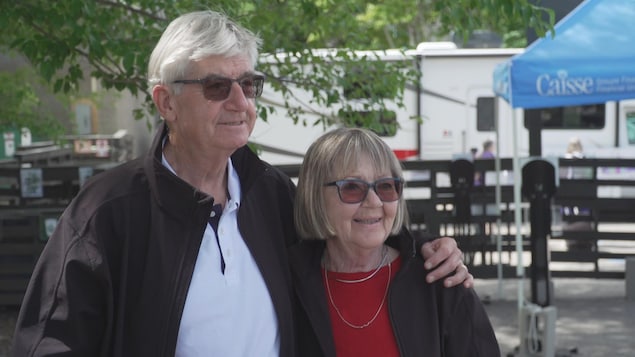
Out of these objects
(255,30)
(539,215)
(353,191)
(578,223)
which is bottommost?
(578,223)

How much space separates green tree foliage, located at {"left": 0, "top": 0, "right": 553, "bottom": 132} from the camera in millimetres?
5172

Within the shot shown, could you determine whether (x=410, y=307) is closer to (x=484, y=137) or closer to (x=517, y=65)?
(x=517, y=65)

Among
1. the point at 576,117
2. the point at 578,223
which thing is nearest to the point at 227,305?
the point at 578,223

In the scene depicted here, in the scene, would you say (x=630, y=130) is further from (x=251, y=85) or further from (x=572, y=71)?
(x=251, y=85)

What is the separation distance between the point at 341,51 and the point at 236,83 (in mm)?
4048

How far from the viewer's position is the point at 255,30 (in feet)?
18.8

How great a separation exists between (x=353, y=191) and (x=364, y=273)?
25cm

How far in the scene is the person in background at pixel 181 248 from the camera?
2.30 meters

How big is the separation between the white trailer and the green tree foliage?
9640 millimetres

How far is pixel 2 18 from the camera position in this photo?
5.05m

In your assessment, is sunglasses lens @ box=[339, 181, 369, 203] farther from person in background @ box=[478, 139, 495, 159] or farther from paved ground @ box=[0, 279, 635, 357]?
person in background @ box=[478, 139, 495, 159]

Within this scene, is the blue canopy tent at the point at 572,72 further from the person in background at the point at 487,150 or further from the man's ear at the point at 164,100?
the person in background at the point at 487,150

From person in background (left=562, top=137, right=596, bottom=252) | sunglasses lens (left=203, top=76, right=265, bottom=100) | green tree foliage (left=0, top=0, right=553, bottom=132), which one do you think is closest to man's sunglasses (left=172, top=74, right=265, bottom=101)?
sunglasses lens (left=203, top=76, right=265, bottom=100)

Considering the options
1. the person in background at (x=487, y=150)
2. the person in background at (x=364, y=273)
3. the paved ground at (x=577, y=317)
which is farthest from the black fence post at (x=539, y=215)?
the person in background at (x=487, y=150)
